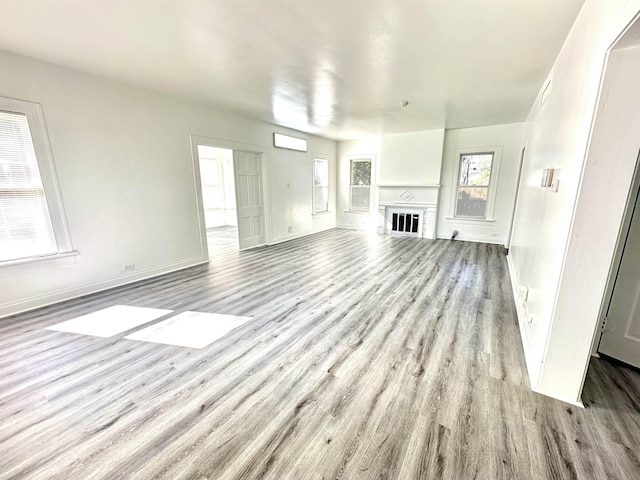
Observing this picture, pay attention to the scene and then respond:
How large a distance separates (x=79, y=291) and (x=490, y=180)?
300 inches

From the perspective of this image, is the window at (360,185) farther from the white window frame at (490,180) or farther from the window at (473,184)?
the window at (473,184)

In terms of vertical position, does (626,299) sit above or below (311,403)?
above

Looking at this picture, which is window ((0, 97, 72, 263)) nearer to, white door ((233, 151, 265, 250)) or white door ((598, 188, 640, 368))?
white door ((233, 151, 265, 250))

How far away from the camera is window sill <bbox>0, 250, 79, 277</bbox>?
2.78 m

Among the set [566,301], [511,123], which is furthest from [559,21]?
[511,123]

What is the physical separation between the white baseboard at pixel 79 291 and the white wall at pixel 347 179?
16.5 feet

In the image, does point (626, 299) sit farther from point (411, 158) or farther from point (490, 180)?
point (411, 158)

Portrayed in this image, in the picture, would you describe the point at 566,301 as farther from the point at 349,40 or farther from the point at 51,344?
the point at 51,344

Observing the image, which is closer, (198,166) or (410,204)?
(198,166)

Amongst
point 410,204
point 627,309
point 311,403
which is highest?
point 410,204

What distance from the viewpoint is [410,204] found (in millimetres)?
6859

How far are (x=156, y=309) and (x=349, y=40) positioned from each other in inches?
132

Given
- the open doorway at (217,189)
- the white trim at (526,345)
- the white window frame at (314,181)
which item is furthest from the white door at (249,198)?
the white trim at (526,345)

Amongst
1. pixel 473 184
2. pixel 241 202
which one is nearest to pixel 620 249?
pixel 473 184
